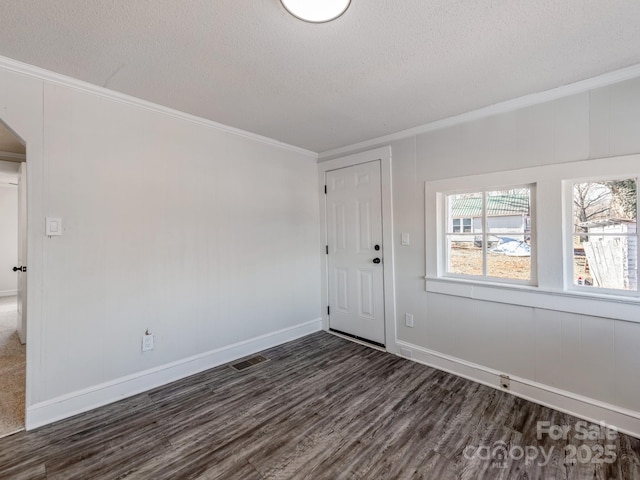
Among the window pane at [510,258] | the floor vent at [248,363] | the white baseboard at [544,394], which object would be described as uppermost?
the window pane at [510,258]

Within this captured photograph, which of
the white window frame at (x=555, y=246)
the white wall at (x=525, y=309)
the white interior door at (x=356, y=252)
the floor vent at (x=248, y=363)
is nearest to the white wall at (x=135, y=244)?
the floor vent at (x=248, y=363)

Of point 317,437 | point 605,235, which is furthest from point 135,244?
point 605,235

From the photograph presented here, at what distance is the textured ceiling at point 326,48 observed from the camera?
1380 millimetres

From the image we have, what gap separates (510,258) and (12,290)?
8.74 meters

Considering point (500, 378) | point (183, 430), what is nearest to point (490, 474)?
point (500, 378)

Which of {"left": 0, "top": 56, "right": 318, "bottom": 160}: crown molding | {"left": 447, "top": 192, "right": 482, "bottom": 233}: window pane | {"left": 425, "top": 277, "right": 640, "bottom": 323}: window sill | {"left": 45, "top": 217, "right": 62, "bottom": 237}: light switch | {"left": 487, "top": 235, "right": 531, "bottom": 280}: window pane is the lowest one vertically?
{"left": 425, "top": 277, "right": 640, "bottom": 323}: window sill

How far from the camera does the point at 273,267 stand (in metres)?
3.26

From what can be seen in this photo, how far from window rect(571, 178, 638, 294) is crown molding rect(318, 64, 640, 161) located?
65cm

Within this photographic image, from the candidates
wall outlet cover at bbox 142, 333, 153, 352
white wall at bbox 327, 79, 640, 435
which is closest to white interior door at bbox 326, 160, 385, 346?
white wall at bbox 327, 79, 640, 435

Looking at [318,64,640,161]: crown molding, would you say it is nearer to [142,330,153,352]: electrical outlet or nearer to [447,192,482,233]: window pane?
[447,192,482,233]: window pane

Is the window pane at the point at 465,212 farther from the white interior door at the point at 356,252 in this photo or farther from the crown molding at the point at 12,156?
the crown molding at the point at 12,156

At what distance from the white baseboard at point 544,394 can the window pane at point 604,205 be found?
117 centimetres

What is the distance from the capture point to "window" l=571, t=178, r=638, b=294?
1.91 metres

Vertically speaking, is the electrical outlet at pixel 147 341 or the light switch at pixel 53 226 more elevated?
the light switch at pixel 53 226
